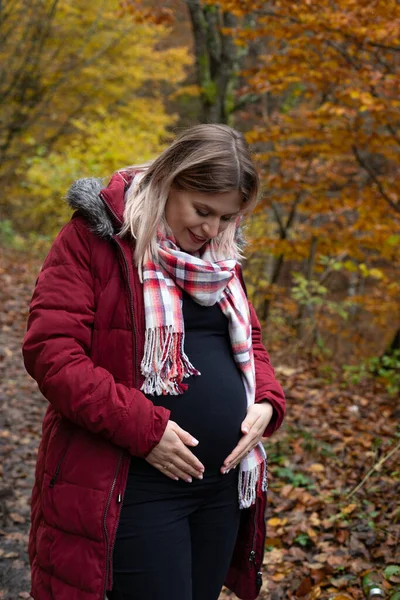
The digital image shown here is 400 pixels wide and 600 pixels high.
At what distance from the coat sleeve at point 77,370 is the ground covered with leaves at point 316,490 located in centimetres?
175

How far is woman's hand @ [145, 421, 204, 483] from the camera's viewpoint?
6.01 ft

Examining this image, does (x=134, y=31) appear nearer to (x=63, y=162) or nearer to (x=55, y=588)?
(x=63, y=162)

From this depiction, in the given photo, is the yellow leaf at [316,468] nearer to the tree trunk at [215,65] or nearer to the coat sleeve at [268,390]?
the coat sleeve at [268,390]

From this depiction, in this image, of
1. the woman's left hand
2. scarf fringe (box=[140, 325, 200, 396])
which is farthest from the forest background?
the woman's left hand

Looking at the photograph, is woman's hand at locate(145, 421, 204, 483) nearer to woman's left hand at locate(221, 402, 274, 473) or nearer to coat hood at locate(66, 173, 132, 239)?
woman's left hand at locate(221, 402, 274, 473)

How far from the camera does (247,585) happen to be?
2346 mm

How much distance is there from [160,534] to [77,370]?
583mm

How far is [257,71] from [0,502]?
5.85 m

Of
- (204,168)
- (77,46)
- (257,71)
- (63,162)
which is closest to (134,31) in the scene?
(77,46)

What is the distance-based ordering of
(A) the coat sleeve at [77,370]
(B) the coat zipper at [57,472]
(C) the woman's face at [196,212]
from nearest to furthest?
(A) the coat sleeve at [77,370]
(B) the coat zipper at [57,472]
(C) the woman's face at [196,212]

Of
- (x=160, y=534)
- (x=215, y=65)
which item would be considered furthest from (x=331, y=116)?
(x=160, y=534)

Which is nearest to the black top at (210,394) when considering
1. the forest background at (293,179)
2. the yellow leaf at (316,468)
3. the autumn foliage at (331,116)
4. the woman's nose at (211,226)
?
the woman's nose at (211,226)

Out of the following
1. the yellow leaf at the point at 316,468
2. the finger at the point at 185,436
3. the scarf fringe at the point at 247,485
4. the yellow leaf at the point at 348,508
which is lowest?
the yellow leaf at the point at 316,468

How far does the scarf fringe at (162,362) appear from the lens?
6.09 feet
